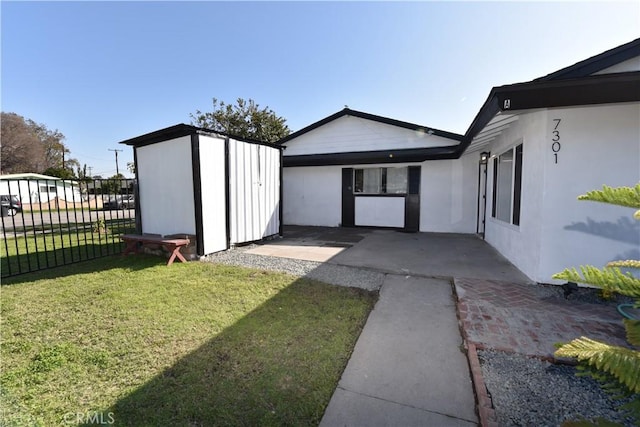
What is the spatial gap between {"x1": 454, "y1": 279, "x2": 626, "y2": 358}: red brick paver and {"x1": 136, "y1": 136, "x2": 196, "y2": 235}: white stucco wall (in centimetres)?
540

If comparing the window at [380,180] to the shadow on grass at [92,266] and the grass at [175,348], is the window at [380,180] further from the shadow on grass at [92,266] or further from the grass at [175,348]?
the shadow on grass at [92,266]

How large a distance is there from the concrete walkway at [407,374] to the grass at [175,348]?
158 mm

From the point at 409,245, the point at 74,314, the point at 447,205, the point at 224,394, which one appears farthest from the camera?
the point at 447,205

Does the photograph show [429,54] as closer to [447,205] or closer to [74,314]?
[447,205]

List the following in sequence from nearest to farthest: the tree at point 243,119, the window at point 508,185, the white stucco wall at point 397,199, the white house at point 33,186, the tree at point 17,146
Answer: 1. the white house at point 33,186
2. the window at point 508,185
3. the white stucco wall at point 397,199
4. the tree at point 243,119
5. the tree at point 17,146

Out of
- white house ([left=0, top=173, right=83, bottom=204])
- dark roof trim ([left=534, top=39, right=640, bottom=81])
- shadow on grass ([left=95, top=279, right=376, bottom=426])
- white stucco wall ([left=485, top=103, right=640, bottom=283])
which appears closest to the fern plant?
shadow on grass ([left=95, top=279, right=376, bottom=426])

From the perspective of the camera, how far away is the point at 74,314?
329cm

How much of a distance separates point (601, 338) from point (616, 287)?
95.3 inches

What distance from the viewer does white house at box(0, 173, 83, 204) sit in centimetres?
458

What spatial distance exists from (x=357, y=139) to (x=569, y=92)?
24.9 ft

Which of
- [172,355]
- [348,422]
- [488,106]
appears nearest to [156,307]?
[172,355]

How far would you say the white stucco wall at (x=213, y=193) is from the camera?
5.72 metres

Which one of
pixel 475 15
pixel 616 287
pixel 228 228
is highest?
pixel 475 15

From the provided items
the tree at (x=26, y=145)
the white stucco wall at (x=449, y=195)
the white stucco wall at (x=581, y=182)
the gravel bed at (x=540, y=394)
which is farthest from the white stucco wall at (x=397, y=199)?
the tree at (x=26, y=145)
